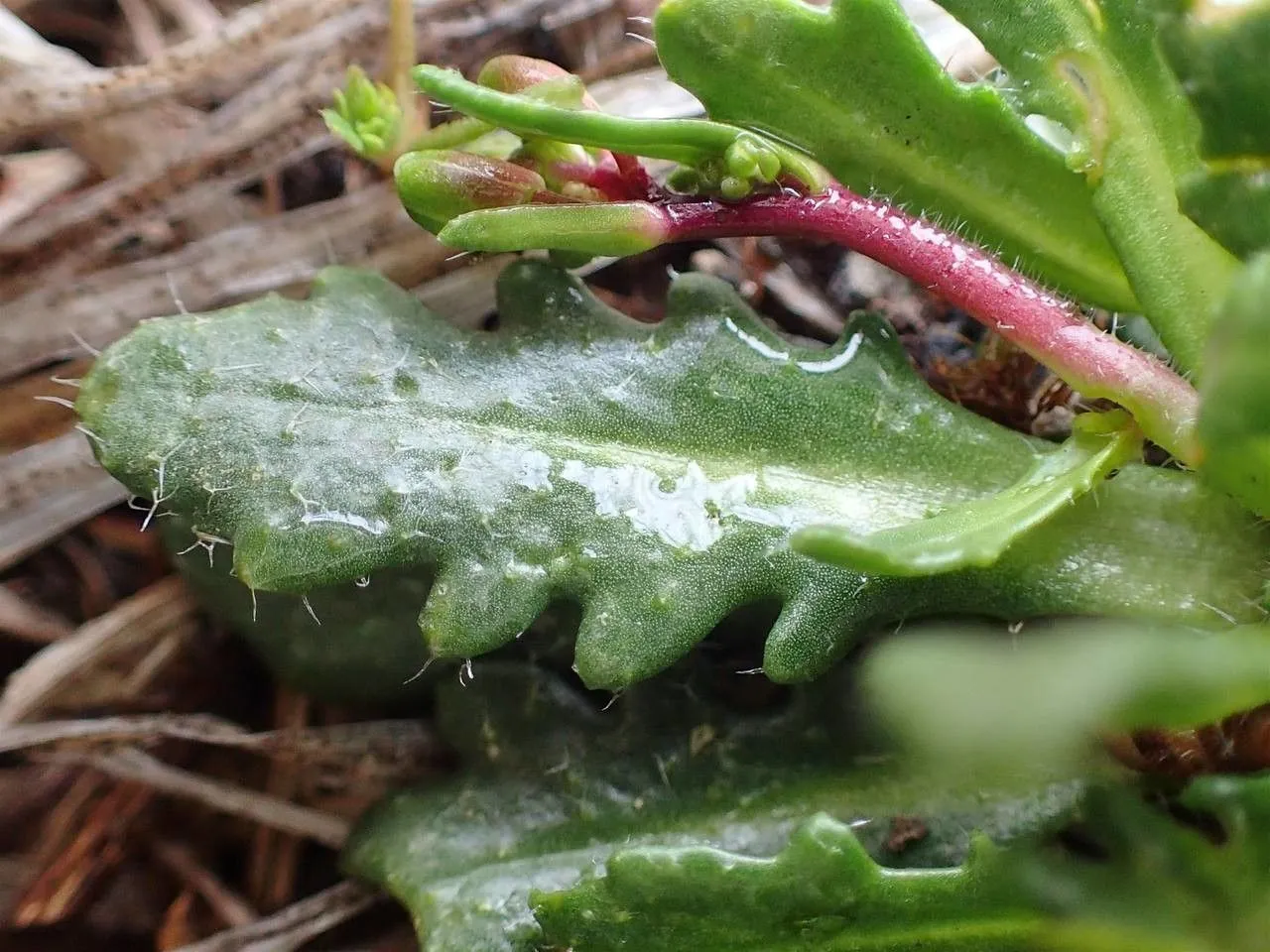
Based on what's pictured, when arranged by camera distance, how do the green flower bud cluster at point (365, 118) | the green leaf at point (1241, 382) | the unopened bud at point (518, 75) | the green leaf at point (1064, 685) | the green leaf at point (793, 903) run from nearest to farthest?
the green leaf at point (1241, 382) → the green leaf at point (1064, 685) → the green leaf at point (793, 903) → the unopened bud at point (518, 75) → the green flower bud cluster at point (365, 118)

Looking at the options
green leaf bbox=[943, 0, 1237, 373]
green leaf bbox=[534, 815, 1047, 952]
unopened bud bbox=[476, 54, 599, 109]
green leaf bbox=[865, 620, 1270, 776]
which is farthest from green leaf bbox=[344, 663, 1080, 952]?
unopened bud bbox=[476, 54, 599, 109]

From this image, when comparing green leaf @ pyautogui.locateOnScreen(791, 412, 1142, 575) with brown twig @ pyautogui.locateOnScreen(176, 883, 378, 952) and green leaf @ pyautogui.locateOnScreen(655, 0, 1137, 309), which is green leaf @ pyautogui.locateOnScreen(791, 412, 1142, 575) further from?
brown twig @ pyautogui.locateOnScreen(176, 883, 378, 952)

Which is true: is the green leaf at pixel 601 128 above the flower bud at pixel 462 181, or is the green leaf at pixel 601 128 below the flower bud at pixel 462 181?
above

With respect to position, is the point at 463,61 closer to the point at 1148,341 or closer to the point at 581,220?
the point at 581,220

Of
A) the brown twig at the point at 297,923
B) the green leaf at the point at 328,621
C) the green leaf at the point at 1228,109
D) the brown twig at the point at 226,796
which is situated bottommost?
the brown twig at the point at 297,923

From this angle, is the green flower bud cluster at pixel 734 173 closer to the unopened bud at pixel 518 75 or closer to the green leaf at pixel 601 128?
the green leaf at pixel 601 128

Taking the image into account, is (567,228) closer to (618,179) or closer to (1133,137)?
(618,179)

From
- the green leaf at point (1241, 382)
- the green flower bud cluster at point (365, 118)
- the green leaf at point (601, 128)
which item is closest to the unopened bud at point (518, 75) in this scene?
the green leaf at point (601, 128)
